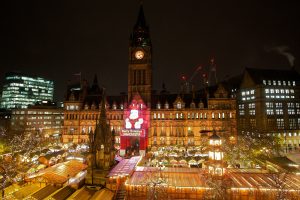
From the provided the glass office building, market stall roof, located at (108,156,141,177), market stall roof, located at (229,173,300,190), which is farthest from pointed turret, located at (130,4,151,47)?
the glass office building

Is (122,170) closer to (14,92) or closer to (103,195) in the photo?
(103,195)

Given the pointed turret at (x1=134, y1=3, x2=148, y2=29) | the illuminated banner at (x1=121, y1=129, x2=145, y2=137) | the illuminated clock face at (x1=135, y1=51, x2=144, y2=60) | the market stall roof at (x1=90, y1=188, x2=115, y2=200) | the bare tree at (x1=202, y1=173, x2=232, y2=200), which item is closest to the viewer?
the bare tree at (x1=202, y1=173, x2=232, y2=200)

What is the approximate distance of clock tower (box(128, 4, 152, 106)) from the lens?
77.4 metres

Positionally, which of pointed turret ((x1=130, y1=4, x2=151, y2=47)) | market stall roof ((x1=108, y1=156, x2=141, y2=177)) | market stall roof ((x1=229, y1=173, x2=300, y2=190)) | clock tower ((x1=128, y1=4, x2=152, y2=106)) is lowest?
market stall roof ((x1=108, y1=156, x2=141, y2=177))

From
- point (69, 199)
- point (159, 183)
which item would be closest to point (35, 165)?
point (69, 199)

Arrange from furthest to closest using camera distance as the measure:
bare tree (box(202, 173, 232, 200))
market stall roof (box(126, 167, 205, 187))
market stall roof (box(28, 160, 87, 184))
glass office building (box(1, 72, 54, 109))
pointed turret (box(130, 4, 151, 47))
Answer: glass office building (box(1, 72, 54, 109)), pointed turret (box(130, 4, 151, 47)), market stall roof (box(28, 160, 87, 184)), market stall roof (box(126, 167, 205, 187)), bare tree (box(202, 173, 232, 200))

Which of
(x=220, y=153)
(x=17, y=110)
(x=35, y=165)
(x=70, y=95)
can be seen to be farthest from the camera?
(x=17, y=110)

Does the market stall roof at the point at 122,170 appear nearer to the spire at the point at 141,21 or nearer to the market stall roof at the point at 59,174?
the market stall roof at the point at 59,174

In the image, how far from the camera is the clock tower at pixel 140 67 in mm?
77375

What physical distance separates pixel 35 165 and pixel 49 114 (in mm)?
90139

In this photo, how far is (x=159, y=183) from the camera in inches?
1101

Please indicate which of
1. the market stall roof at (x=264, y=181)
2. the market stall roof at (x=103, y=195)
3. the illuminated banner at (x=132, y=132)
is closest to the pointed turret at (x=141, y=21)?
the illuminated banner at (x=132, y=132)

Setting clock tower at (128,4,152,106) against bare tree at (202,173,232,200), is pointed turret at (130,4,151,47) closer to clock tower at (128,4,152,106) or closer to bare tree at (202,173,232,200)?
clock tower at (128,4,152,106)

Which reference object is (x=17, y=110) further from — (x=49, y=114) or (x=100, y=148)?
(x=100, y=148)
